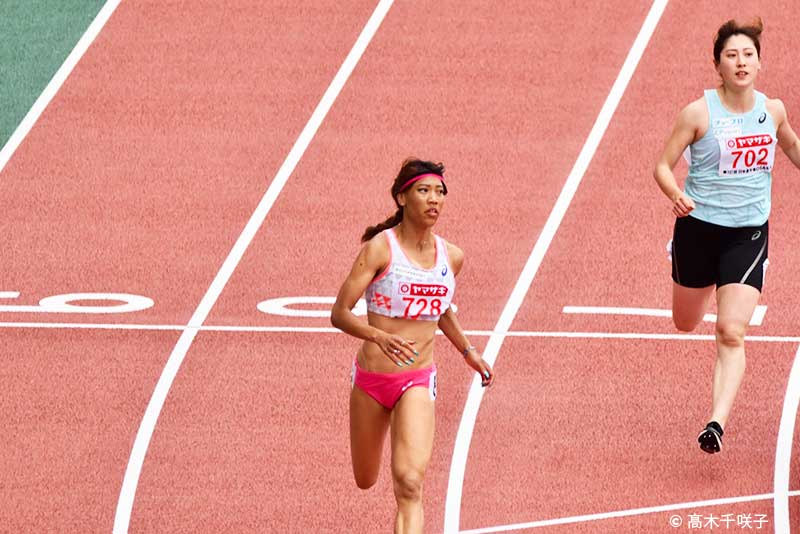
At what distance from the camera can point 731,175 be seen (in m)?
10.2

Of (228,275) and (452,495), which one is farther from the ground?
(228,275)

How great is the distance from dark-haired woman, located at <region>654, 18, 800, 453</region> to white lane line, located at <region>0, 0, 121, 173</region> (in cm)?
735

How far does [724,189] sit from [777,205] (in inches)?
178

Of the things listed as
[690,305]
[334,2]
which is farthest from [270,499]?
[334,2]

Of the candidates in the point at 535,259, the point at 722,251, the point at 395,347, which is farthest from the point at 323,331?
the point at 395,347

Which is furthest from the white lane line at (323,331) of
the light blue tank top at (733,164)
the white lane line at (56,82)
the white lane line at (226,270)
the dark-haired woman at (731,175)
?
the white lane line at (56,82)

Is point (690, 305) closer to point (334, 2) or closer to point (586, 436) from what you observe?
point (586, 436)

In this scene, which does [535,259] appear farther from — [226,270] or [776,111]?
[776,111]

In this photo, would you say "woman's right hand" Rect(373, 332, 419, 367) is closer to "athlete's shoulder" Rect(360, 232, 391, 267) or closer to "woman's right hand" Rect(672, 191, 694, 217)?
"athlete's shoulder" Rect(360, 232, 391, 267)

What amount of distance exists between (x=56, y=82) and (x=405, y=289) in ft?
30.0

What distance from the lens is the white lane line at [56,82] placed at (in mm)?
15984

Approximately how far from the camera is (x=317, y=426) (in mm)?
11305

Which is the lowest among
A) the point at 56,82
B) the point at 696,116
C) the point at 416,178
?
the point at 416,178

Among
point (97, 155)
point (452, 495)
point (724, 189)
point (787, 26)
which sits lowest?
point (452, 495)
